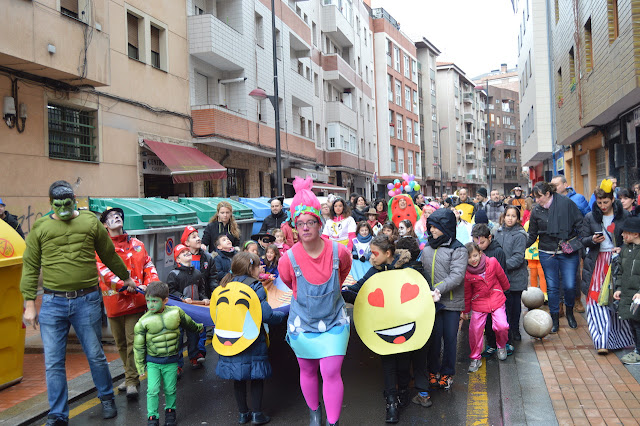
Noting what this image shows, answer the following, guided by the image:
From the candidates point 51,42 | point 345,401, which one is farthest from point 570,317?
point 51,42

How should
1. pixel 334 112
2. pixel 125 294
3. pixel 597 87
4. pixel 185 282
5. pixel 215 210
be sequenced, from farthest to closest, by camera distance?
1. pixel 334 112
2. pixel 597 87
3. pixel 215 210
4. pixel 185 282
5. pixel 125 294

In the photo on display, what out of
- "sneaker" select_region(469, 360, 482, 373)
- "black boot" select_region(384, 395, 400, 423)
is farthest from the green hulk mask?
"sneaker" select_region(469, 360, 482, 373)

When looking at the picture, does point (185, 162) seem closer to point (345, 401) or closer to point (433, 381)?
point (345, 401)

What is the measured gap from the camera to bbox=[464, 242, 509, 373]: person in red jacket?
628 cm

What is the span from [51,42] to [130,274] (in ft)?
27.3

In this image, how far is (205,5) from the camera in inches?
867

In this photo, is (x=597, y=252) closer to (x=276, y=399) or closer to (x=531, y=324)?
(x=531, y=324)

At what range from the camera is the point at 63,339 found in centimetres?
522

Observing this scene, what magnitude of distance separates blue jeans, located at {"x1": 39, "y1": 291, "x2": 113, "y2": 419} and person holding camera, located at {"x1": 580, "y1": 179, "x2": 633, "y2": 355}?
5.27 meters

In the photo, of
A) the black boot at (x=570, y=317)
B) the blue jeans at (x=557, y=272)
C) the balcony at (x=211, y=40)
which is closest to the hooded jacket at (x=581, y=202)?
the blue jeans at (x=557, y=272)

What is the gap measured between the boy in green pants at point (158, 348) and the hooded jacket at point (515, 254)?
4006 mm

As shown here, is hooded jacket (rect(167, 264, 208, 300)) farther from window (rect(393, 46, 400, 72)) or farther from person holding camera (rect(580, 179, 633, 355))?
window (rect(393, 46, 400, 72))

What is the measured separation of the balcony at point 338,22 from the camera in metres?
37.0

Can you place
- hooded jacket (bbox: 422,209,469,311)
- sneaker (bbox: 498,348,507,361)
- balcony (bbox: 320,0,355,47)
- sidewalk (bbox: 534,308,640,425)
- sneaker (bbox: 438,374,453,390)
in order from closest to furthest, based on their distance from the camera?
sidewalk (bbox: 534,308,640,425), hooded jacket (bbox: 422,209,469,311), sneaker (bbox: 438,374,453,390), sneaker (bbox: 498,348,507,361), balcony (bbox: 320,0,355,47)
